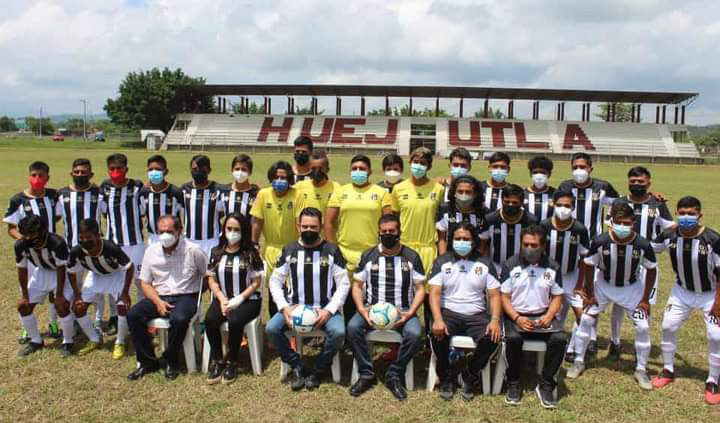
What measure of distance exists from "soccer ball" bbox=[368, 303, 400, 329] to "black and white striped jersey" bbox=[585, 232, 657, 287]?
1.88 meters

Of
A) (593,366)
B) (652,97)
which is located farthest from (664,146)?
(593,366)

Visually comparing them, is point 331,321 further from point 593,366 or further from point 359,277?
point 593,366

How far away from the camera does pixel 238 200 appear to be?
18.8 feet

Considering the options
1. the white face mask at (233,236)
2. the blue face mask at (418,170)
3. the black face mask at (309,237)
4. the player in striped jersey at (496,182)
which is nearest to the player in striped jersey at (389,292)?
the black face mask at (309,237)

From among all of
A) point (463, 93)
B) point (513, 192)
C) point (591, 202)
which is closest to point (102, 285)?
point (513, 192)

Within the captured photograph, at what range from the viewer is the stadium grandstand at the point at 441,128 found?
161ft

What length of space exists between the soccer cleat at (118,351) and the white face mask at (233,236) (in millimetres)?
→ 1565

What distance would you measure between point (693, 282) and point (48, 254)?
19.8ft

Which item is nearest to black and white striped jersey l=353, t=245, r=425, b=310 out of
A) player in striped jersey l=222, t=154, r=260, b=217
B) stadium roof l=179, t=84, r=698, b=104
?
player in striped jersey l=222, t=154, r=260, b=217

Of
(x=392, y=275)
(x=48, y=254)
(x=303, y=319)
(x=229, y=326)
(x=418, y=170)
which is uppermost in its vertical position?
(x=418, y=170)

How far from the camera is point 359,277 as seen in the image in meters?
4.56

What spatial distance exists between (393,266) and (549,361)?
1.51 metres

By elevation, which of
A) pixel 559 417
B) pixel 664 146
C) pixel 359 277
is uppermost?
pixel 664 146

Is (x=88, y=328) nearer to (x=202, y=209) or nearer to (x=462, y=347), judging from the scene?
(x=202, y=209)
